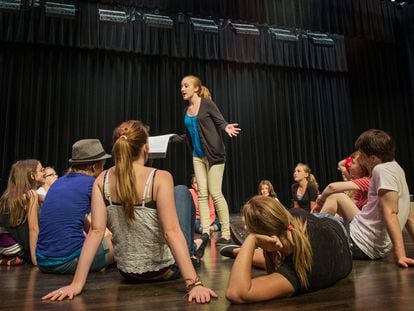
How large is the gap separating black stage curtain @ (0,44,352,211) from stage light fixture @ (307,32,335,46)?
→ 642mm

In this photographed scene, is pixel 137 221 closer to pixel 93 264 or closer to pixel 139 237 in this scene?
pixel 139 237

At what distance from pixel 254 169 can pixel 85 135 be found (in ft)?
10.2

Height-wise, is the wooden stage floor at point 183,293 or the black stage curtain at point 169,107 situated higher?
the black stage curtain at point 169,107

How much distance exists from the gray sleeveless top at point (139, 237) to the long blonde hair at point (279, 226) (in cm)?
38

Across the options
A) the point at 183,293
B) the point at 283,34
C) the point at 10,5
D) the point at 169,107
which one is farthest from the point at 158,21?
the point at 183,293

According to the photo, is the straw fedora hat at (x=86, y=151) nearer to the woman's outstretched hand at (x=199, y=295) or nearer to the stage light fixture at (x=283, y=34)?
the woman's outstretched hand at (x=199, y=295)

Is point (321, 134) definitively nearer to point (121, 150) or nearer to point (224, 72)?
point (224, 72)

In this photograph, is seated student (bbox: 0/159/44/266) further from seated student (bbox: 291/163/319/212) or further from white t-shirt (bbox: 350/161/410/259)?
seated student (bbox: 291/163/319/212)

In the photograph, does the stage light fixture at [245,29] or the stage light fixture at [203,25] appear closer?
the stage light fixture at [203,25]

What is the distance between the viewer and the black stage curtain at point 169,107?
564 centimetres

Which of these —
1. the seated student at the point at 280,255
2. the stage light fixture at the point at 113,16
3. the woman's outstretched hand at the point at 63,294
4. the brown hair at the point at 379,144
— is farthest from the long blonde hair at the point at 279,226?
the stage light fixture at the point at 113,16

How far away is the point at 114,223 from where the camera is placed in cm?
135

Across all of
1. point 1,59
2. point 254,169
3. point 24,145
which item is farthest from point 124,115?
point 254,169

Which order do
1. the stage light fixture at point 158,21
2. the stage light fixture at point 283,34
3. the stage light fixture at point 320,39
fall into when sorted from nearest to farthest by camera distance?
the stage light fixture at point 158,21, the stage light fixture at point 283,34, the stage light fixture at point 320,39
